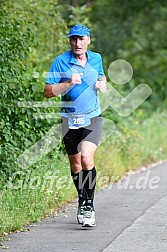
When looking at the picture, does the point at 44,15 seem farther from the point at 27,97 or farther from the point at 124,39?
the point at 124,39

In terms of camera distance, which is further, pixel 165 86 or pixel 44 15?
pixel 165 86

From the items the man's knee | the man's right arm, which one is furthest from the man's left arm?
the man's knee

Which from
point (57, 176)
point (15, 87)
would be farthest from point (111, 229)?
point (15, 87)

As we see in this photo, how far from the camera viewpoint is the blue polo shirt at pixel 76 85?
9297mm

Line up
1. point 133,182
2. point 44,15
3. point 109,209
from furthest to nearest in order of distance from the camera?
1. point 44,15
2. point 133,182
3. point 109,209

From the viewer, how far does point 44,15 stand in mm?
14719

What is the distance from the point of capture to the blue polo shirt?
9.30m

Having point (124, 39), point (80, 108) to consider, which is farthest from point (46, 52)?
point (124, 39)

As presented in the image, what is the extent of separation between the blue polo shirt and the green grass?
51.1 inches

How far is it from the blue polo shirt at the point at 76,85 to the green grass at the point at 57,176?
1297 mm

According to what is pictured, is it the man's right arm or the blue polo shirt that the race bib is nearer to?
the blue polo shirt

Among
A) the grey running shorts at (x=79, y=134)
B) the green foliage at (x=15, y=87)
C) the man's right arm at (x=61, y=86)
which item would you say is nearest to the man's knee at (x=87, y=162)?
the grey running shorts at (x=79, y=134)

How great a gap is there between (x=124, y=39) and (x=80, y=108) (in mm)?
17787

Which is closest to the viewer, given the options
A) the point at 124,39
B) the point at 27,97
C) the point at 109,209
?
the point at 109,209
